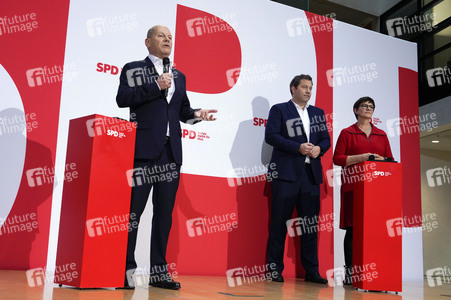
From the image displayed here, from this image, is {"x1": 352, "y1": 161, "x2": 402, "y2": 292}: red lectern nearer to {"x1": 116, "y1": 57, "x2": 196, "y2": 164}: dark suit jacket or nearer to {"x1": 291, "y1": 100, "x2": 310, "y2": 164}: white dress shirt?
{"x1": 291, "y1": 100, "x2": 310, "y2": 164}: white dress shirt

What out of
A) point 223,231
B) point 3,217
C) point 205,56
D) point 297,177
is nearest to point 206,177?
point 223,231

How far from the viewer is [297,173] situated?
375cm

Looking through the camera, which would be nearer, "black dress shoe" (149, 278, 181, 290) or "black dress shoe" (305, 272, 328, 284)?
"black dress shoe" (149, 278, 181, 290)

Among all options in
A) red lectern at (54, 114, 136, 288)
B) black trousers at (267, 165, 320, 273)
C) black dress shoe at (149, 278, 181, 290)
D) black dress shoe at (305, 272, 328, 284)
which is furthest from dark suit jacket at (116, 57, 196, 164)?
black dress shoe at (305, 272, 328, 284)

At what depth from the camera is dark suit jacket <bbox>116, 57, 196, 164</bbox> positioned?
2588mm

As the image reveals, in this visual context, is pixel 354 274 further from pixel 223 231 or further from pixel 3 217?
pixel 3 217

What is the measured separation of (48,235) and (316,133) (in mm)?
2166

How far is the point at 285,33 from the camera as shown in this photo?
15.2 feet

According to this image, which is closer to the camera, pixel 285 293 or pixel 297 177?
pixel 285 293

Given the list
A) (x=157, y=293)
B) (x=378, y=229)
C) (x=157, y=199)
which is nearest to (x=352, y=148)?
(x=378, y=229)

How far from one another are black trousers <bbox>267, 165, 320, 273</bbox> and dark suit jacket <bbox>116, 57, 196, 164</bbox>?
1.30 meters

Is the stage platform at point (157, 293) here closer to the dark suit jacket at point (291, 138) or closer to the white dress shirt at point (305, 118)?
the dark suit jacket at point (291, 138)

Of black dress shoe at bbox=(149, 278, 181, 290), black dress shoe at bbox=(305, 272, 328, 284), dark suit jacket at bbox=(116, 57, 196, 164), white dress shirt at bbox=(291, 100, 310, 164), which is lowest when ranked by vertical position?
black dress shoe at bbox=(305, 272, 328, 284)

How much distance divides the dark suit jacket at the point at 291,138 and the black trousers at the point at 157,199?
129cm
